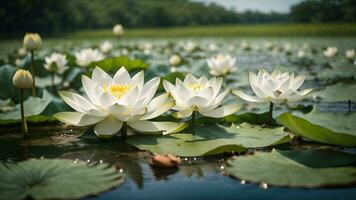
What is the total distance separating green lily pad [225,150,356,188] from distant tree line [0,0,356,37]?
25392mm

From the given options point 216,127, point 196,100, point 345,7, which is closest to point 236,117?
point 216,127

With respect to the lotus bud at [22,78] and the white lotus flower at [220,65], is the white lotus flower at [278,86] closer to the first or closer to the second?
the lotus bud at [22,78]

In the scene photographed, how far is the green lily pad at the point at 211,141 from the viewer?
1726mm

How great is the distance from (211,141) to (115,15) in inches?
1966

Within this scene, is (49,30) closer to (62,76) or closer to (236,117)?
(62,76)

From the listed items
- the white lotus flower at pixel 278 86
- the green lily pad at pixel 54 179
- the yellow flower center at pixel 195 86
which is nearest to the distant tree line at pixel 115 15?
the white lotus flower at pixel 278 86

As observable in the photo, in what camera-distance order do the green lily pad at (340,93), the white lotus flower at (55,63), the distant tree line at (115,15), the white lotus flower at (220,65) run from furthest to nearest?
the distant tree line at (115,15)
the white lotus flower at (220,65)
the white lotus flower at (55,63)
the green lily pad at (340,93)

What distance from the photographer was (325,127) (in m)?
1.72

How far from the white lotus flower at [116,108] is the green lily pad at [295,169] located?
0.47m

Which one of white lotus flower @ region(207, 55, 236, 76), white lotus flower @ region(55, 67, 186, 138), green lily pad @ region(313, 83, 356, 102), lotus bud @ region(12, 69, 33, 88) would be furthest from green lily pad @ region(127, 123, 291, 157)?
white lotus flower @ region(207, 55, 236, 76)

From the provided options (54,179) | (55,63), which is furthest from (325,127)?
(55,63)

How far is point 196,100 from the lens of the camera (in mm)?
1925

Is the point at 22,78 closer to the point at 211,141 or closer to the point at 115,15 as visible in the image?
the point at 211,141

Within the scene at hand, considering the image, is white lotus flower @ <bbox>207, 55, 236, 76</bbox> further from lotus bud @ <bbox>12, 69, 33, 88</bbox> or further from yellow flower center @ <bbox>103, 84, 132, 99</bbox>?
lotus bud @ <bbox>12, 69, 33, 88</bbox>
